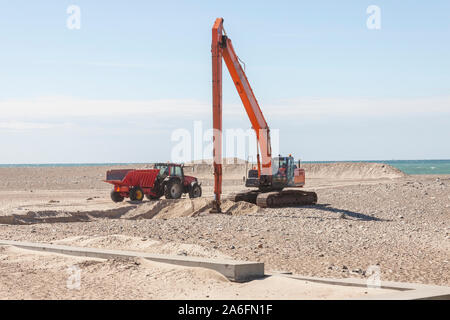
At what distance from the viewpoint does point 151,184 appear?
28547 mm

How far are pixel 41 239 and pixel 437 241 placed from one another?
31.8ft

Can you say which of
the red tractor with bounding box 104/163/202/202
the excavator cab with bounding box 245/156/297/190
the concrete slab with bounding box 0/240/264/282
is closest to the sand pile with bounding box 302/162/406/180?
the excavator cab with bounding box 245/156/297/190

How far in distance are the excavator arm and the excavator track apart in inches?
45.8

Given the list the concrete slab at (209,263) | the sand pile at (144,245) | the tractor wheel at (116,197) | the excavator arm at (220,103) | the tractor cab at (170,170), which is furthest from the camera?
the tractor cab at (170,170)

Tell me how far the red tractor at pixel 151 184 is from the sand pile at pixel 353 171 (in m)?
40.0

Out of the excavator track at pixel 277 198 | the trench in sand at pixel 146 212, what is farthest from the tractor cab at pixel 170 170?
the excavator track at pixel 277 198

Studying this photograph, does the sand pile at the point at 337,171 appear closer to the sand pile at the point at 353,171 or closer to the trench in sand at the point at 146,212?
the sand pile at the point at 353,171

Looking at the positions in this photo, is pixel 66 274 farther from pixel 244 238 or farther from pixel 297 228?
pixel 297 228

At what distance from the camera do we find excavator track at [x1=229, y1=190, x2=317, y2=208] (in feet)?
79.5

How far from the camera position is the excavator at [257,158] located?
22.6 metres

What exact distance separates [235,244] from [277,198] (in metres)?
10.1

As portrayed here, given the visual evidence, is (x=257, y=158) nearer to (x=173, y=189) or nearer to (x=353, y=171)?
(x=173, y=189)

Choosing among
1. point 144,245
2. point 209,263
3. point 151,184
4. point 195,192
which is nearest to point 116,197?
point 151,184

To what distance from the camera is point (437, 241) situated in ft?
49.9
